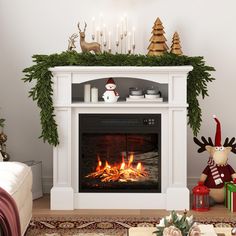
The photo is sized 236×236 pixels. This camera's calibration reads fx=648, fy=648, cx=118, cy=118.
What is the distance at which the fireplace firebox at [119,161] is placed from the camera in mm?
5094

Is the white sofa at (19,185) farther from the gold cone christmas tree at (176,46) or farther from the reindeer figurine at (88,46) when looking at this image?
the gold cone christmas tree at (176,46)

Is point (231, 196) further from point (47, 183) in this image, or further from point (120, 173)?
point (47, 183)

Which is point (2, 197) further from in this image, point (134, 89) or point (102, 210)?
point (134, 89)

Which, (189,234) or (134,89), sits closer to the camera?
(189,234)

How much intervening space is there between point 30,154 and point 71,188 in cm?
78

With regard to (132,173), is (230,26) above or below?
above

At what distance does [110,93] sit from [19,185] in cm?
153

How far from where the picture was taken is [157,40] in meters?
5.21

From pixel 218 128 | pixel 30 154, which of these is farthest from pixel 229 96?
pixel 30 154

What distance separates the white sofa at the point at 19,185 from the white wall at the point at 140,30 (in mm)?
1705

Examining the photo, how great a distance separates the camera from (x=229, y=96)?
5.59 m

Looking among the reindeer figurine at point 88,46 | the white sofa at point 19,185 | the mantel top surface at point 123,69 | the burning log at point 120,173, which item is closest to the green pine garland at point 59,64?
the mantel top surface at point 123,69

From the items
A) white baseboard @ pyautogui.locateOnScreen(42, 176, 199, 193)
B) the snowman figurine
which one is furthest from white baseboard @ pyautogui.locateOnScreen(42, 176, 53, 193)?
the snowman figurine

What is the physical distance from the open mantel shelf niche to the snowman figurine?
0.08m
